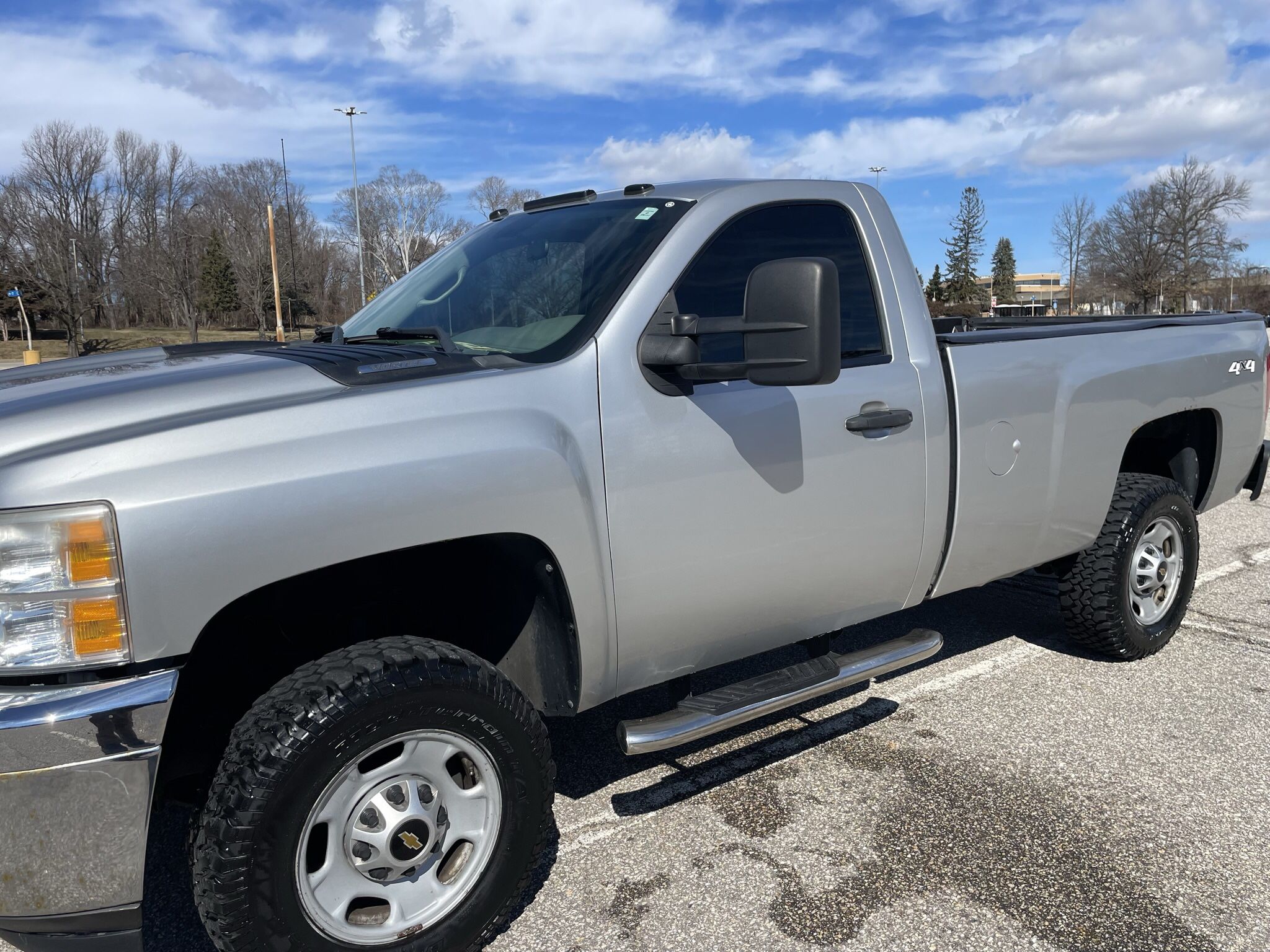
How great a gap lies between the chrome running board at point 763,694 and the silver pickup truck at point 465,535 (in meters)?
0.02

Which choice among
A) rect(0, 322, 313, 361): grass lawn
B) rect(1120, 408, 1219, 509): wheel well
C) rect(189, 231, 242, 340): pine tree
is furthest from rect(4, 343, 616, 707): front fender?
rect(189, 231, 242, 340): pine tree

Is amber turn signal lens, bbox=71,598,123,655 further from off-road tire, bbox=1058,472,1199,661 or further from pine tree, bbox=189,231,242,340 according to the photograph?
pine tree, bbox=189,231,242,340

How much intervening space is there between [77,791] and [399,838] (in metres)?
0.72

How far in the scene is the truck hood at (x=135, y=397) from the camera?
2.08 metres

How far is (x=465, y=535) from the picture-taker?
7.72 feet

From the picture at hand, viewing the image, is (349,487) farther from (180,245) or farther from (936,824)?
(180,245)

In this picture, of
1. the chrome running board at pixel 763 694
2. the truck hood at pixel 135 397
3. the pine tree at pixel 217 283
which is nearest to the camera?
the truck hood at pixel 135 397

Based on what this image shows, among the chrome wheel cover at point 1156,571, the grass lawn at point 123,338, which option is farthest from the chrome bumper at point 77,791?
the grass lawn at point 123,338

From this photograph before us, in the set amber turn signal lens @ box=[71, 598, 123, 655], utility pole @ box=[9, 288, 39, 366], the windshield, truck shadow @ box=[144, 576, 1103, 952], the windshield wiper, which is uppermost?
utility pole @ box=[9, 288, 39, 366]

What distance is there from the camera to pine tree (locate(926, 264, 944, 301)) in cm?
9291

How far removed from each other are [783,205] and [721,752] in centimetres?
200

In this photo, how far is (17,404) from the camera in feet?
7.57

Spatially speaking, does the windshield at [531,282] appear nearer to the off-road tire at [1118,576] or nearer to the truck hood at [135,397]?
the truck hood at [135,397]

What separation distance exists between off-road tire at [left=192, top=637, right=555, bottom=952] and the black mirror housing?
41.4 inches
